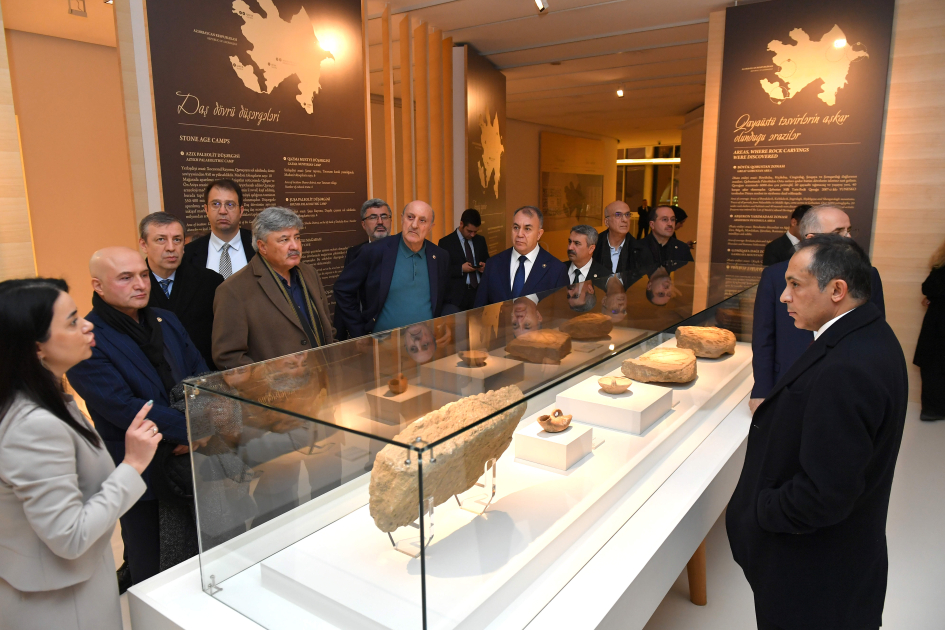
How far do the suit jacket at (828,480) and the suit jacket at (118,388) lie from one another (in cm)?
196

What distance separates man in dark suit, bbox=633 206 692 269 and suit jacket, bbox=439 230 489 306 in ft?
5.48

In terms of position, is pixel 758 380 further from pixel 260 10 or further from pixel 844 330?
pixel 260 10

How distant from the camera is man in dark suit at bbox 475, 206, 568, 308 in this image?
393 centimetres

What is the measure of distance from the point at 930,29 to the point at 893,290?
226cm

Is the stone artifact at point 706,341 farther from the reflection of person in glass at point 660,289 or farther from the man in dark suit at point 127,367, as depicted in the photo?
the man in dark suit at point 127,367

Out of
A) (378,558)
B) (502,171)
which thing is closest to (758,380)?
(378,558)

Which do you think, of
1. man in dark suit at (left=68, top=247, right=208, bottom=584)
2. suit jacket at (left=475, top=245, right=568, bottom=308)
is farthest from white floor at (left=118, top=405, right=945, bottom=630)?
suit jacket at (left=475, top=245, right=568, bottom=308)

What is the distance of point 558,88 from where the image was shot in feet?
32.4

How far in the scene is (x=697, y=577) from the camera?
275 centimetres

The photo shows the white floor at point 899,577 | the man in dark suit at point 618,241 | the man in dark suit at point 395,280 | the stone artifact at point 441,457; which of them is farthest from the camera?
the man in dark suit at point 618,241

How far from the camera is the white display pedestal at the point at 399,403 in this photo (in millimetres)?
1520

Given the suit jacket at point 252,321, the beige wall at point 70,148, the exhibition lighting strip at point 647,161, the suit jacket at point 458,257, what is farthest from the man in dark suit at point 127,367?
the exhibition lighting strip at point 647,161

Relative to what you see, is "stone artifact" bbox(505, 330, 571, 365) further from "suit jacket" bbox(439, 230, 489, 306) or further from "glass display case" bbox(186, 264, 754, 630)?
"suit jacket" bbox(439, 230, 489, 306)

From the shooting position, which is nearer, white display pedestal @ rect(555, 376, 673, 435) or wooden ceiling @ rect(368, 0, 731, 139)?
white display pedestal @ rect(555, 376, 673, 435)
